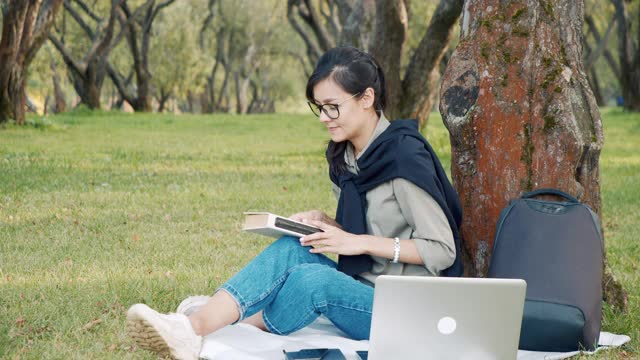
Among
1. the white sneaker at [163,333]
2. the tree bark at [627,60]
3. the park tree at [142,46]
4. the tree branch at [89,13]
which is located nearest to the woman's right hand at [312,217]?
the white sneaker at [163,333]

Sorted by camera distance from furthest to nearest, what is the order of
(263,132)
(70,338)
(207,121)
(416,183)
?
1. (207,121)
2. (263,132)
3. (70,338)
4. (416,183)

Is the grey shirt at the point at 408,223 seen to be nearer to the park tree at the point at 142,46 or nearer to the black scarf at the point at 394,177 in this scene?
the black scarf at the point at 394,177

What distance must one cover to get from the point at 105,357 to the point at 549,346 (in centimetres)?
198

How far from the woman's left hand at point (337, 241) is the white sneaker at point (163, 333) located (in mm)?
641

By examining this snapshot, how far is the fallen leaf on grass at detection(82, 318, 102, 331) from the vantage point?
14.9 feet

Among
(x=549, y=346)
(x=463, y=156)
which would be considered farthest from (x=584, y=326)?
(x=463, y=156)

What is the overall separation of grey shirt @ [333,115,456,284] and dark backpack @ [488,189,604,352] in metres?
0.35

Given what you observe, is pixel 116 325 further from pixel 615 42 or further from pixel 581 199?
pixel 615 42

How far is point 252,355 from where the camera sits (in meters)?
4.08

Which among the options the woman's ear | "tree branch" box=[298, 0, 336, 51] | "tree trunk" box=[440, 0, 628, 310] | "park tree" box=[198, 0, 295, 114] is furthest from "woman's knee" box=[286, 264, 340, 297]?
"park tree" box=[198, 0, 295, 114]

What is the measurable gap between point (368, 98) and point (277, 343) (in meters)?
1.20

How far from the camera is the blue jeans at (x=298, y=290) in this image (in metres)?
4.02

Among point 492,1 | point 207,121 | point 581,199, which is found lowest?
point 207,121

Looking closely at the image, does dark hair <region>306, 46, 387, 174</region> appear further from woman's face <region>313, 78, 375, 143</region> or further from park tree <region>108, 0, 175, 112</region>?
park tree <region>108, 0, 175, 112</region>
